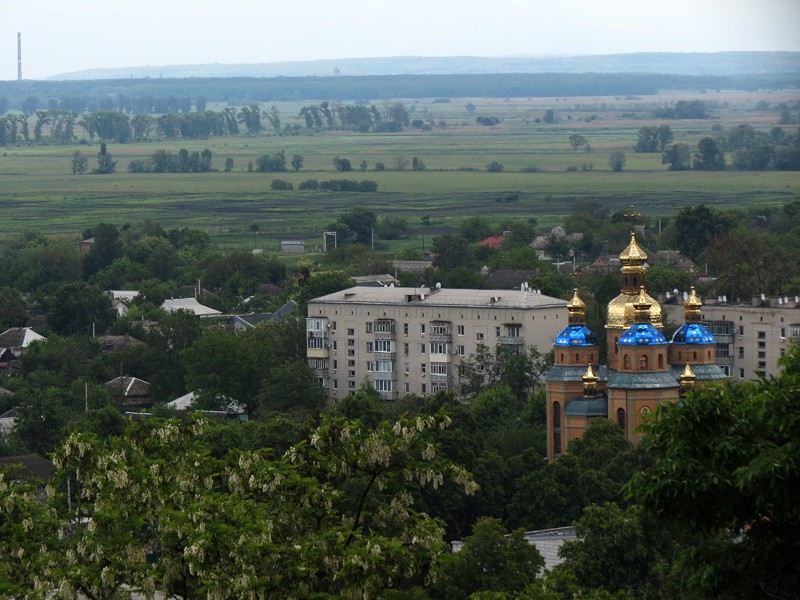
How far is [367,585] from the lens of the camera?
25031mm

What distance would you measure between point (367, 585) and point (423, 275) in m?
71.7

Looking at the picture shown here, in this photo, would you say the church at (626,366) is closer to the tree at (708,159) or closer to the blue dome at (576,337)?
the blue dome at (576,337)

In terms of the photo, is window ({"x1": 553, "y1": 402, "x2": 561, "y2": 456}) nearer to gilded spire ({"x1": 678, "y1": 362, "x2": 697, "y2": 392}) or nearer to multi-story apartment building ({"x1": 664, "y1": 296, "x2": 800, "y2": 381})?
gilded spire ({"x1": 678, "y1": 362, "x2": 697, "y2": 392})

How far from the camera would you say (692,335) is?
55469 mm

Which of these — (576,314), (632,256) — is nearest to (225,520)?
(576,314)

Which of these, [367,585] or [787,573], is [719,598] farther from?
[367,585]

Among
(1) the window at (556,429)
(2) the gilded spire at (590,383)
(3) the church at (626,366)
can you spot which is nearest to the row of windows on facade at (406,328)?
(3) the church at (626,366)

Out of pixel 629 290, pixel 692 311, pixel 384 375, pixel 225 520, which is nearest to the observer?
pixel 225 520

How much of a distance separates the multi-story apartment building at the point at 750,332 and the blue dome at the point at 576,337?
49.4 ft

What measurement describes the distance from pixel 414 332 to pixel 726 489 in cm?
5058

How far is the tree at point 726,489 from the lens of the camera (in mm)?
21359

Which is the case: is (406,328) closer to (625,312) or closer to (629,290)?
(629,290)

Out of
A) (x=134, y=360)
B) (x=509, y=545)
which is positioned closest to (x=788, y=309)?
(x=134, y=360)

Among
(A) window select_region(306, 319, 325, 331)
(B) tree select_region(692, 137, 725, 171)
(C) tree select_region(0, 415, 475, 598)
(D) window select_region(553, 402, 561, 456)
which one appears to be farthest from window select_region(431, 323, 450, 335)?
(B) tree select_region(692, 137, 725, 171)
